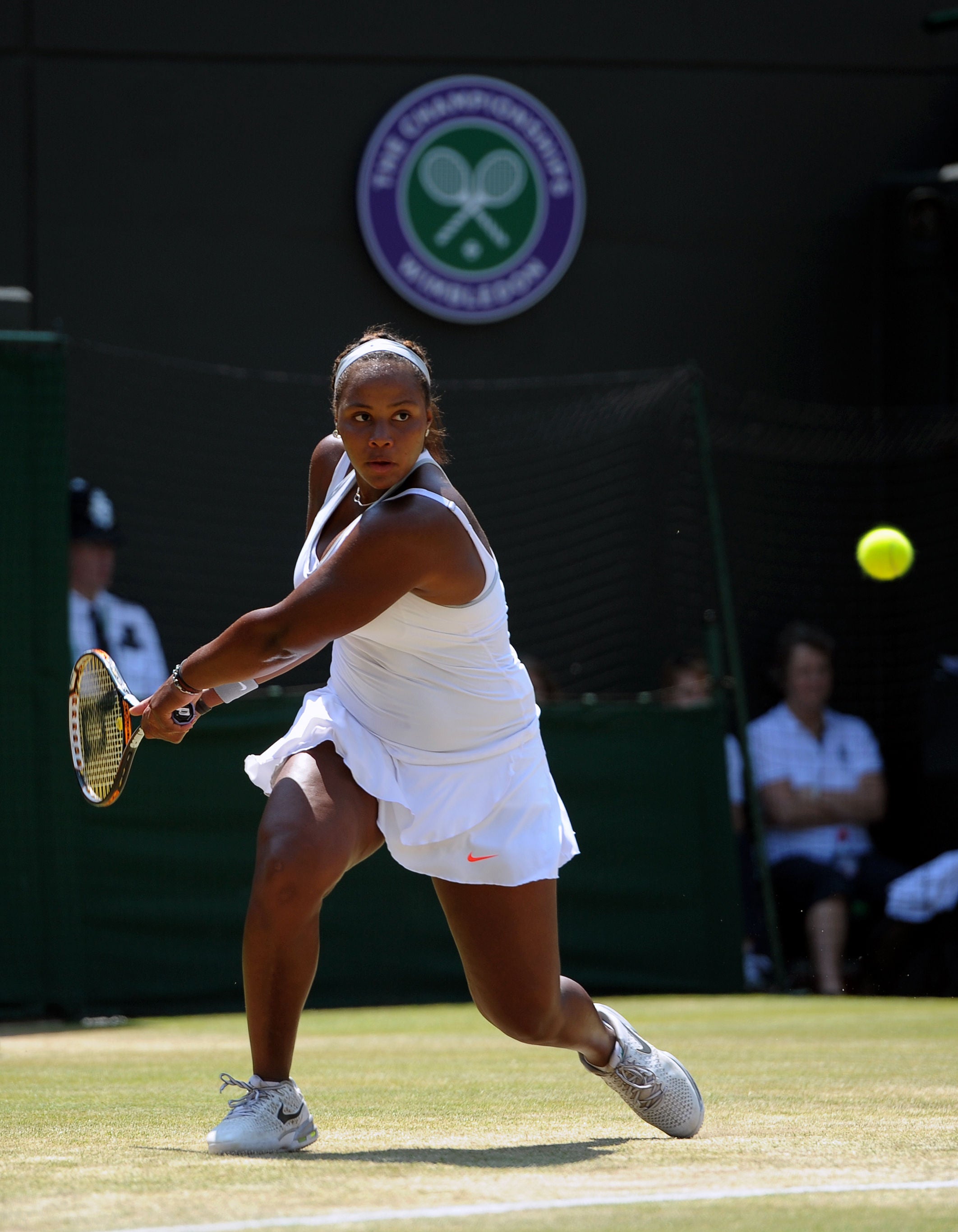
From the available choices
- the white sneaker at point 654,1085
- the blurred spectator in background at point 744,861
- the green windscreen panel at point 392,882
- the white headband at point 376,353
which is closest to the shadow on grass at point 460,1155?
the white sneaker at point 654,1085

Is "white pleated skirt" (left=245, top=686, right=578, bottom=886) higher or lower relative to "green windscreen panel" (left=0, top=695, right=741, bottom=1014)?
higher

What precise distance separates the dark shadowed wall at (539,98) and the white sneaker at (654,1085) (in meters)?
6.77

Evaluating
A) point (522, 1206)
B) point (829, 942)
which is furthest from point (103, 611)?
point (522, 1206)

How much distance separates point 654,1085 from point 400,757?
96 centimetres

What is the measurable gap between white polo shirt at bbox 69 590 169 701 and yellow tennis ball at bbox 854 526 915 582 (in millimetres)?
3457

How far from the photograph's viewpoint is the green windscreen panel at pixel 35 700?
752 centimetres

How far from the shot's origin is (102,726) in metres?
4.13

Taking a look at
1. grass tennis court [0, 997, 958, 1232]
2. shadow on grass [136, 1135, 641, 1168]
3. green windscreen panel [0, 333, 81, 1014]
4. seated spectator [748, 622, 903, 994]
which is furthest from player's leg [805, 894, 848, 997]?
shadow on grass [136, 1135, 641, 1168]

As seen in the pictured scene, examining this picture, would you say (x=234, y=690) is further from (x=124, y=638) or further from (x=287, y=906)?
(x=124, y=638)

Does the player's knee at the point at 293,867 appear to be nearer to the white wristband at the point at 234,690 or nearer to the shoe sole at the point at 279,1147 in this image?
the white wristband at the point at 234,690

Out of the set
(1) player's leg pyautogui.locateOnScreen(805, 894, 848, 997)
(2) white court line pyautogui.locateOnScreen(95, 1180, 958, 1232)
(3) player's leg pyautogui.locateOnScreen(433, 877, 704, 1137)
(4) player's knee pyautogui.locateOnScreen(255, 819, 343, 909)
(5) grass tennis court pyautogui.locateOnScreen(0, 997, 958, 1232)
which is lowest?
(1) player's leg pyautogui.locateOnScreen(805, 894, 848, 997)

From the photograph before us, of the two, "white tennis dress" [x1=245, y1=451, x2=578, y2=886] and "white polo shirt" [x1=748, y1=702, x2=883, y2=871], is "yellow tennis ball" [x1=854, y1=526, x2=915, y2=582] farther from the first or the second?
"white tennis dress" [x1=245, y1=451, x2=578, y2=886]

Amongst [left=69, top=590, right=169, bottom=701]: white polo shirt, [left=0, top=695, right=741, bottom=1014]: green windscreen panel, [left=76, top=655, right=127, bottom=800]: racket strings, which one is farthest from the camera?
[left=69, top=590, right=169, bottom=701]: white polo shirt

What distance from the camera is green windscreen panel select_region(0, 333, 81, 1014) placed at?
7.52 metres
